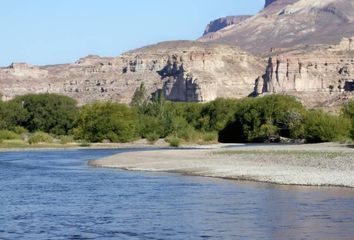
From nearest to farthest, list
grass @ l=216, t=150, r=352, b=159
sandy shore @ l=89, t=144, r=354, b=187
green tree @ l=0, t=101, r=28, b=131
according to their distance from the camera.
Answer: sandy shore @ l=89, t=144, r=354, b=187, grass @ l=216, t=150, r=352, b=159, green tree @ l=0, t=101, r=28, b=131

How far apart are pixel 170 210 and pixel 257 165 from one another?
18.3 meters

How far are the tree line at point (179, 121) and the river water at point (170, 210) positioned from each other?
38656 millimetres

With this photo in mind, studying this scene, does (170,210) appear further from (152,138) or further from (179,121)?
(179,121)

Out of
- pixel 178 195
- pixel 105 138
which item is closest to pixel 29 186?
pixel 178 195

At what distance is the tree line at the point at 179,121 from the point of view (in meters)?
84.9

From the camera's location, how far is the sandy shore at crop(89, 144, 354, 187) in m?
37.2

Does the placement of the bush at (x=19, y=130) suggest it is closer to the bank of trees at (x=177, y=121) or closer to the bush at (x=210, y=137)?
the bank of trees at (x=177, y=121)

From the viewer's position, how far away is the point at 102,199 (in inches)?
1260

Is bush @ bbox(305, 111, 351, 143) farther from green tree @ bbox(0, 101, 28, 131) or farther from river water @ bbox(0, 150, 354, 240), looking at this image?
green tree @ bbox(0, 101, 28, 131)

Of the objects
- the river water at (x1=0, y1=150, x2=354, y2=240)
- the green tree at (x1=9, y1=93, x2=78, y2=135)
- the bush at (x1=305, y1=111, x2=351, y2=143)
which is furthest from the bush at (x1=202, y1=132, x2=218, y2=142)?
the river water at (x1=0, y1=150, x2=354, y2=240)

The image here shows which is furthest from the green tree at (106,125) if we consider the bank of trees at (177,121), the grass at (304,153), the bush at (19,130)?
the grass at (304,153)

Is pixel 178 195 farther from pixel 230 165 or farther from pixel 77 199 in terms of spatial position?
pixel 230 165

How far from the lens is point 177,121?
103062mm

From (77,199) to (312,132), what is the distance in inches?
2003
